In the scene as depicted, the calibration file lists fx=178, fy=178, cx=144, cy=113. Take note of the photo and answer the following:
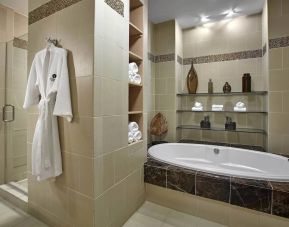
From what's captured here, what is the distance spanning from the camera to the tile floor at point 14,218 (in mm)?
1584

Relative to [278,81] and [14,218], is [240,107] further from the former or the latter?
[14,218]

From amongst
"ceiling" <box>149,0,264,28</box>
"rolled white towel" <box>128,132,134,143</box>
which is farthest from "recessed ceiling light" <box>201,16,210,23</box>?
"rolled white towel" <box>128,132,134,143</box>

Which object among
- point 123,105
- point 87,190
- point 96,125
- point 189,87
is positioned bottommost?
point 87,190

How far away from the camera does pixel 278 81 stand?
2205 millimetres

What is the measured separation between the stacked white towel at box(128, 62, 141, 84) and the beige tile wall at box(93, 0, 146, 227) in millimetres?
147

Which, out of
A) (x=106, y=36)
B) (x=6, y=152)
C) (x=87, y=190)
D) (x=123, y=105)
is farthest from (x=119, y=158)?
(x=6, y=152)

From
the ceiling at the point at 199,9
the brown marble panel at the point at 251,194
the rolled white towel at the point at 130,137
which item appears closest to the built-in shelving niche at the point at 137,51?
the rolled white towel at the point at 130,137

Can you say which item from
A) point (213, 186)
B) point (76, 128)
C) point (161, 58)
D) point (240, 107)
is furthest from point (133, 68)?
point (240, 107)

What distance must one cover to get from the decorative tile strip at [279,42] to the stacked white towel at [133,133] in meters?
1.97

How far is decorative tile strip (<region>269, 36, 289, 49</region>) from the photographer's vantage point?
7.11 ft

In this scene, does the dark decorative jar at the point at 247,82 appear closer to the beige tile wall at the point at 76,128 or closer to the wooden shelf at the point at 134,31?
the wooden shelf at the point at 134,31

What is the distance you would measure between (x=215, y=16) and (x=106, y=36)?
2.13 m

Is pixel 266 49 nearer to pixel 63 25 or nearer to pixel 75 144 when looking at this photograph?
pixel 63 25

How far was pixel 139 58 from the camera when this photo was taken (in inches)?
71.6
